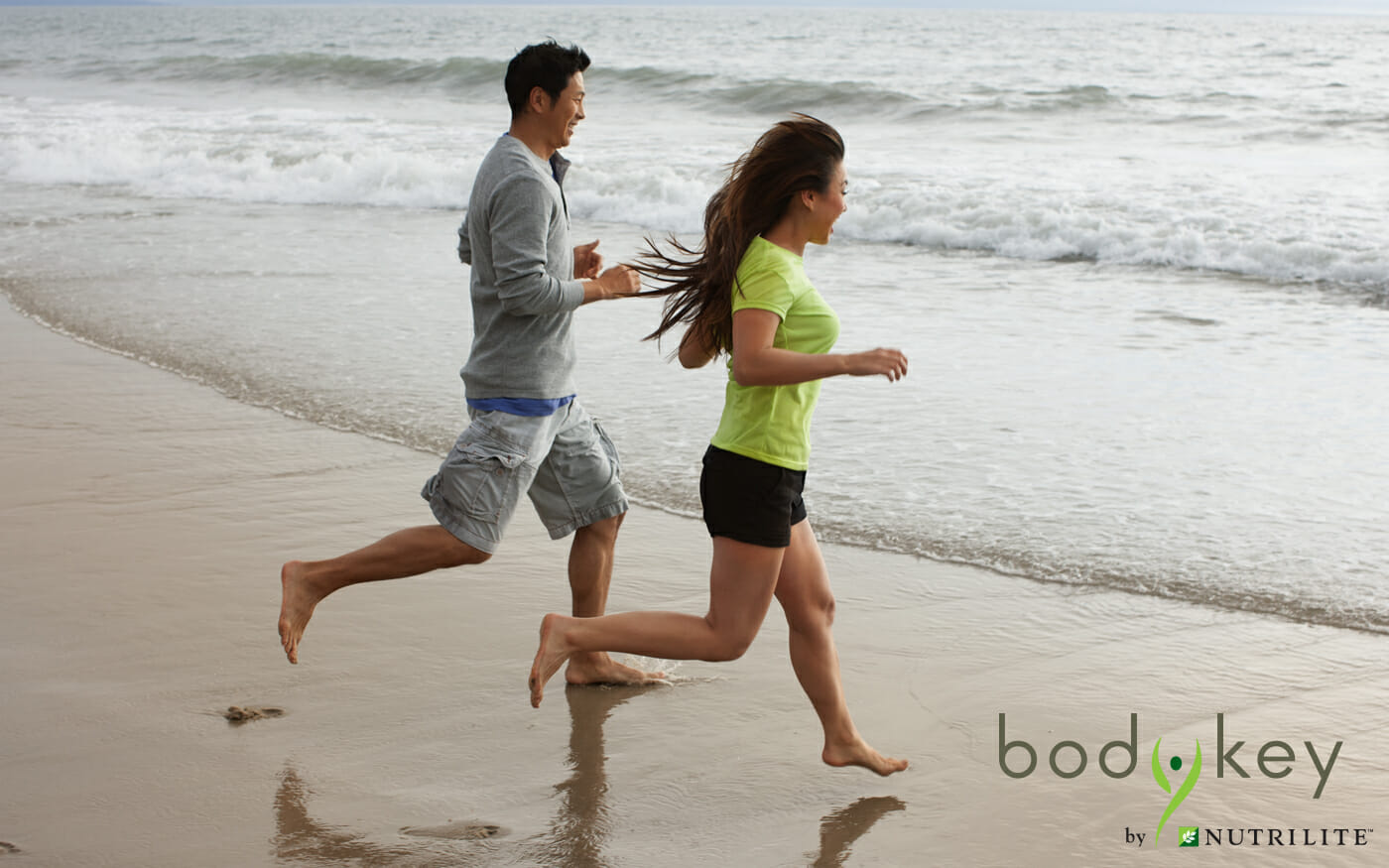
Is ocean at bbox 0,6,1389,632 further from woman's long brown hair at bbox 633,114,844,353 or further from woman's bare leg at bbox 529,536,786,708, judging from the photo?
woman's long brown hair at bbox 633,114,844,353

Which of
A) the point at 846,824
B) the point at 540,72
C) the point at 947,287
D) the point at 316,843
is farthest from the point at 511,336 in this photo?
the point at 947,287

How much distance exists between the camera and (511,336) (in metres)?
3.47

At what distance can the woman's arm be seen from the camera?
107 inches

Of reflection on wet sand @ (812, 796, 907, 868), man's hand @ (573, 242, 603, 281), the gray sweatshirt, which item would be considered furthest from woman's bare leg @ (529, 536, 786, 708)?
man's hand @ (573, 242, 603, 281)

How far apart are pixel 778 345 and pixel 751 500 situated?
35 cm

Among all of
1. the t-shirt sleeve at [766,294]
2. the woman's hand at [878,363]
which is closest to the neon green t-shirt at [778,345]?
the t-shirt sleeve at [766,294]

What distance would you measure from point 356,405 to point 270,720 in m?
3.62

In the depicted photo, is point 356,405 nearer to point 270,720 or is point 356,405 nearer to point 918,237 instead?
point 270,720

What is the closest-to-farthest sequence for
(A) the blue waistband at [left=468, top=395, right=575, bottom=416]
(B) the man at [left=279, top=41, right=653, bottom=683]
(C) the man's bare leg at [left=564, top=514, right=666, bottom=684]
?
(B) the man at [left=279, top=41, right=653, bottom=683] → (A) the blue waistband at [left=468, top=395, right=575, bottom=416] → (C) the man's bare leg at [left=564, top=514, right=666, bottom=684]

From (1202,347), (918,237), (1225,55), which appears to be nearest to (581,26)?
(1225,55)

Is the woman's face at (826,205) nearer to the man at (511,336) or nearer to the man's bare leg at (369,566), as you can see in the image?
the man at (511,336)

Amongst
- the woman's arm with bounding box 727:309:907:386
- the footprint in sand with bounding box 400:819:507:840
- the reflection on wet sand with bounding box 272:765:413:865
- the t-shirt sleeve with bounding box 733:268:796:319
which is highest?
the t-shirt sleeve with bounding box 733:268:796:319

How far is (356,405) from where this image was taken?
693 cm

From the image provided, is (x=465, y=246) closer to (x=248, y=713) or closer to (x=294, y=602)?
(x=294, y=602)
